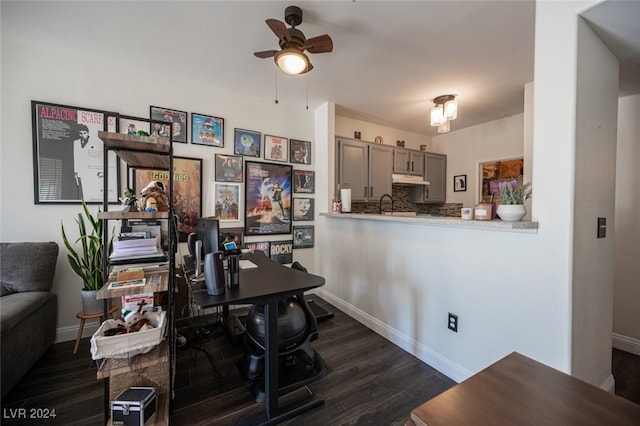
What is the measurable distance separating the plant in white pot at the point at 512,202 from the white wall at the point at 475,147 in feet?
9.16

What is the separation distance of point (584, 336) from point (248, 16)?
2987mm

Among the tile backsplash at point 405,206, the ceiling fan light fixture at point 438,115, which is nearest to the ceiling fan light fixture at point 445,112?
the ceiling fan light fixture at point 438,115

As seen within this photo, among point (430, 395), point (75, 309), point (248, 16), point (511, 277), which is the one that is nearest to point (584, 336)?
point (511, 277)

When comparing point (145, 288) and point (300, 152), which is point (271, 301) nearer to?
point (145, 288)

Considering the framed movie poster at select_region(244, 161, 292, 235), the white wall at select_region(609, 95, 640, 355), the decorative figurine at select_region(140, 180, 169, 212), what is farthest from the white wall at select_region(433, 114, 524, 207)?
the decorative figurine at select_region(140, 180, 169, 212)

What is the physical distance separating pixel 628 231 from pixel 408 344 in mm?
2397

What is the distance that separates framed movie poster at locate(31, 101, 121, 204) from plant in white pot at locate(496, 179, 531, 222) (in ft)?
10.6

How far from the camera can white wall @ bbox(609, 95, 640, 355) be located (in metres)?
2.28

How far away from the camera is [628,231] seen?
2338 mm

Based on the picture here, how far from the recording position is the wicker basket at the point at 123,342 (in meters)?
1.22

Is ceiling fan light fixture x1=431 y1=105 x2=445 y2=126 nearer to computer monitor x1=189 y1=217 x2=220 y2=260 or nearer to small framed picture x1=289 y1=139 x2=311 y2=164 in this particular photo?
small framed picture x1=289 y1=139 x2=311 y2=164

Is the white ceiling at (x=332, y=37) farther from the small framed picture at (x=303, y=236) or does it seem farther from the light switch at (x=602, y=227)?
the small framed picture at (x=303, y=236)

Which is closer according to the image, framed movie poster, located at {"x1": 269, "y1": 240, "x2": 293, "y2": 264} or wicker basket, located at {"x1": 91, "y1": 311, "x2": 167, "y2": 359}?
wicker basket, located at {"x1": 91, "y1": 311, "x2": 167, "y2": 359}

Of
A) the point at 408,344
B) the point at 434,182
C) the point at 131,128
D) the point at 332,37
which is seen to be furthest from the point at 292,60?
the point at 434,182
